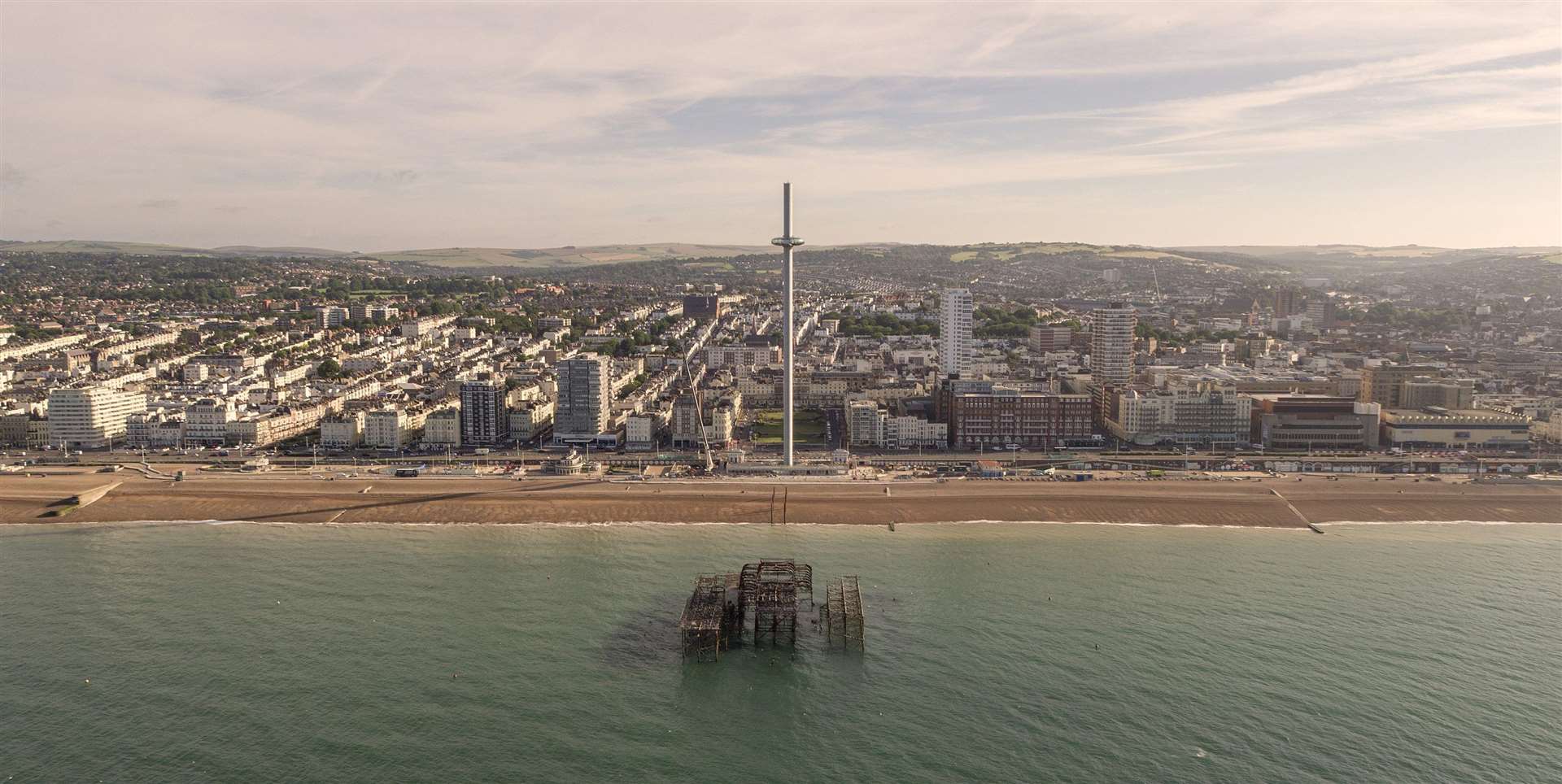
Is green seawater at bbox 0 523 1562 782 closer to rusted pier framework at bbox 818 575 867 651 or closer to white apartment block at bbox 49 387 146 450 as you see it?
rusted pier framework at bbox 818 575 867 651

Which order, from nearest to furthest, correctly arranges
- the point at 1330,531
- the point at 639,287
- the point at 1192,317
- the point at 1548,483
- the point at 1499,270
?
the point at 1330,531
the point at 1548,483
the point at 1192,317
the point at 1499,270
the point at 639,287

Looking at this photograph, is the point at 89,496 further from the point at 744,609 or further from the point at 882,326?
the point at 882,326

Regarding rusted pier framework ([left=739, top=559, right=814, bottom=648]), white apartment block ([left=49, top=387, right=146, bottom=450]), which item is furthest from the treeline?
rusted pier framework ([left=739, top=559, right=814, bottom=648])

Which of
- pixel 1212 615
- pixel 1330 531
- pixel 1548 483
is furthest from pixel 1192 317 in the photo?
pixel 1212 615

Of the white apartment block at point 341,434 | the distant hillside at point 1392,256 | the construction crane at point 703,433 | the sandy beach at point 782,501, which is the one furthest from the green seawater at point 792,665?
the distant hillside at point 1392,256

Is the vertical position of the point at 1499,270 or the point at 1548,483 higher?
the point at 1499,270

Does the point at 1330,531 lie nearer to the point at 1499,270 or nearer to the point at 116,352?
the point at 116,352

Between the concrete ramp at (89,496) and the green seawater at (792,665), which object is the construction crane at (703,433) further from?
the concrete ramp at (89,496)

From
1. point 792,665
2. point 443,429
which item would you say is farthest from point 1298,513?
point 443,429
